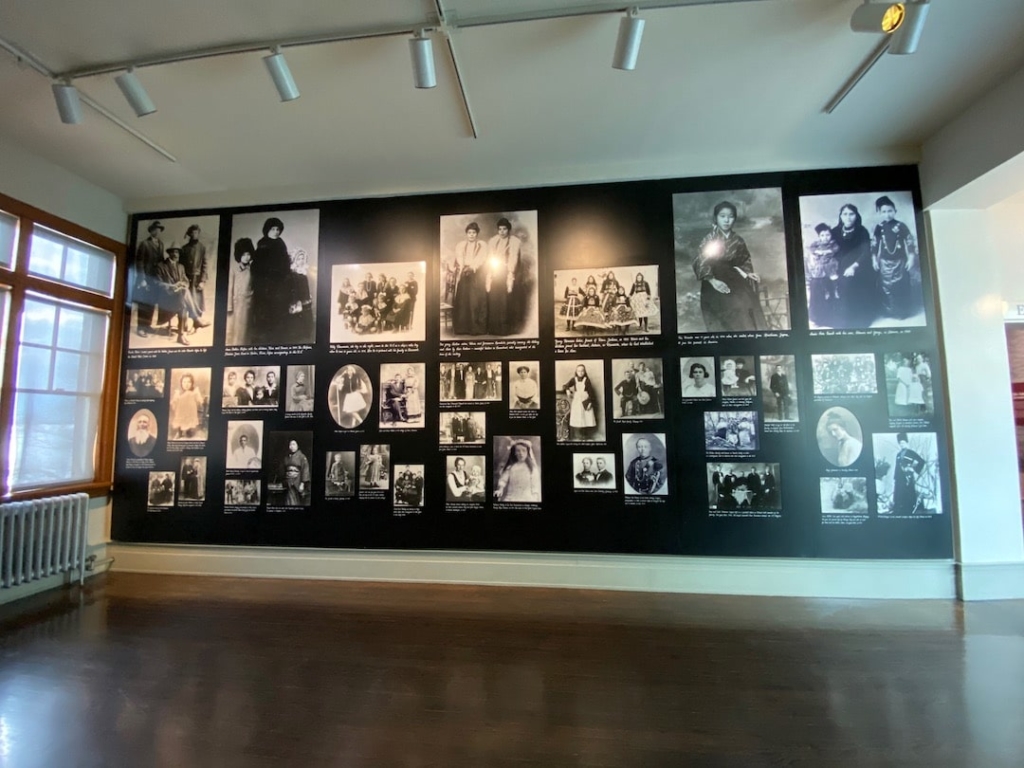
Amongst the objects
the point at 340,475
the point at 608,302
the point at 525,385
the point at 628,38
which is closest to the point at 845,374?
the point at 608,302

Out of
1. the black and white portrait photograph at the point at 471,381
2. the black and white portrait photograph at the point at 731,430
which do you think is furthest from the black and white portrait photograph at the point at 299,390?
the black and white portrait photograph at the point at 731,430

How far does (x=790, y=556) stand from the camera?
364 cm

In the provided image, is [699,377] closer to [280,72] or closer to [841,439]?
[841,439]

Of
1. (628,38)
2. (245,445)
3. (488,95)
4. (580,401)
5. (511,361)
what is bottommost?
(245,445)

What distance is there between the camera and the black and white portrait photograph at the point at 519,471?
389cm

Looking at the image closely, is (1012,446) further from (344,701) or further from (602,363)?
(344,701)

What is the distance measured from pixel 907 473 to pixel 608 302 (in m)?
2.70

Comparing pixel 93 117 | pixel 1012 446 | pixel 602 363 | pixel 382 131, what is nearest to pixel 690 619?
pixel 602 363

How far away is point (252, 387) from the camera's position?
4.24m

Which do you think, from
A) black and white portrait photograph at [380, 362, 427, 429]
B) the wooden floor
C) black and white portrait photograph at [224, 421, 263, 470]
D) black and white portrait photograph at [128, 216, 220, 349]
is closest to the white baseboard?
the wooden floor

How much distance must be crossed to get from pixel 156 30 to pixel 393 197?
1920 millimetres

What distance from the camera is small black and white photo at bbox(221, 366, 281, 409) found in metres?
4.21

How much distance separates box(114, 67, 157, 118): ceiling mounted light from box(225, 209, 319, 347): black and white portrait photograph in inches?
57.5

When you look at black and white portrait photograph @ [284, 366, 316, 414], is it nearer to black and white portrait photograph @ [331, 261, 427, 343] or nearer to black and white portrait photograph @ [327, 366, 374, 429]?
black and white portrait photograph @ [327, 366, 374, 429]
